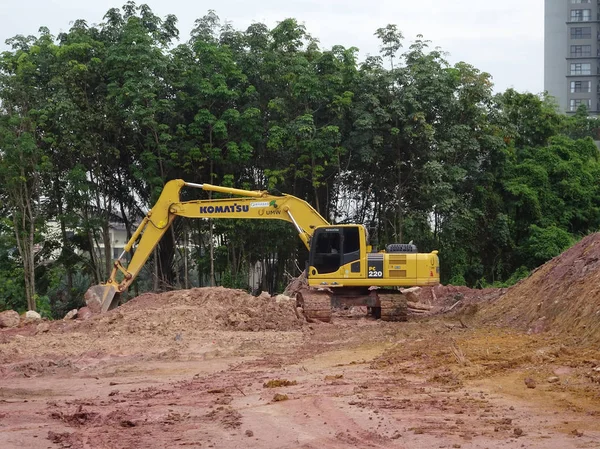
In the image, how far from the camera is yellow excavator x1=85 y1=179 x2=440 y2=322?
21828 mm

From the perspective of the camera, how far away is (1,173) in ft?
103

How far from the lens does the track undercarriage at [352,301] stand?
21.6m

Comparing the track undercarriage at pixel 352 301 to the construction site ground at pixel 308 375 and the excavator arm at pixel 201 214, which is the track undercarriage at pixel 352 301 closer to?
the construction site ground at pixel 308 375

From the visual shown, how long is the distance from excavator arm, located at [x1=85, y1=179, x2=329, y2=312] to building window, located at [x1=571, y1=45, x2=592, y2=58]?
70764mm

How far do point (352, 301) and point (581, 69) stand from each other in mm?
71596

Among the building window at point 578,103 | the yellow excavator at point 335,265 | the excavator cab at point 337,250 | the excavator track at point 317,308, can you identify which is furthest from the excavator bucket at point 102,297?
the building window at point 578,103

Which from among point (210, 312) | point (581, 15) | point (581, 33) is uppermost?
point (581, 15)

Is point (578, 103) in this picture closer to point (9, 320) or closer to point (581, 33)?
point (581, 33)

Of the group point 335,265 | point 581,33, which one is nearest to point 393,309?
point 335,265

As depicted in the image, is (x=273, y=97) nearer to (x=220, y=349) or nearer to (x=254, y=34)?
(x=254, y=34)

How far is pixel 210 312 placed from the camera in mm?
20891

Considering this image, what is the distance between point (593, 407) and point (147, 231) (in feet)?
51.9

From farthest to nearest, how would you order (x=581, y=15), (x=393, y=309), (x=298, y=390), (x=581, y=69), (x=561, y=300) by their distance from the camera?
(x=581, y=69) → (x=581, y=15) → (x=393, y=309) → (x=561, y=300) → (x=298, y=390)

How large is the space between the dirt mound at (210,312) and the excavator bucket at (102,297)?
0.36 meters
